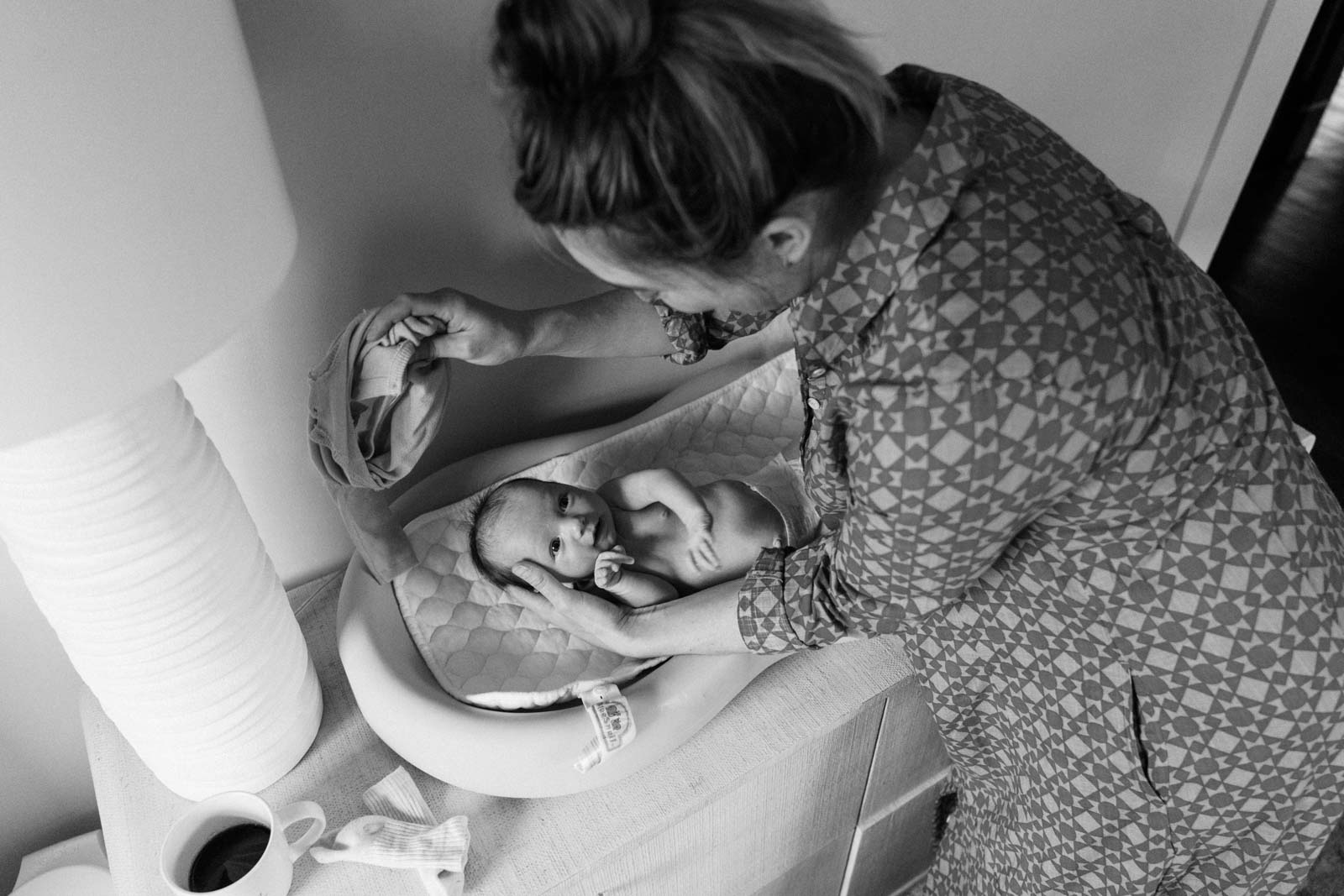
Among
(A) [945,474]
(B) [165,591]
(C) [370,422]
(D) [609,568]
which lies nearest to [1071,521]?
(A) [945,474]

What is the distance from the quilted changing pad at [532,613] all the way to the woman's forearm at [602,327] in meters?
0.19

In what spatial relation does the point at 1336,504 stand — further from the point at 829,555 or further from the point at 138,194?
the point at 138,194

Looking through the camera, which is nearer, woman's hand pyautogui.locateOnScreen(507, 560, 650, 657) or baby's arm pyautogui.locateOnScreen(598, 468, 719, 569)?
woman's hand pyautogui.locateOnScreen(507, 560, 650, 657)

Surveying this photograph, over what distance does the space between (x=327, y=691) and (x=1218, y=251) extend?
110 inches

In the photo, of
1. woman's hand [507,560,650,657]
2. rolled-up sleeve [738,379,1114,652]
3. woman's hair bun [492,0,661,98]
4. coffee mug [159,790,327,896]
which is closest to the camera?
woman's hair bun [492,0,661,98]

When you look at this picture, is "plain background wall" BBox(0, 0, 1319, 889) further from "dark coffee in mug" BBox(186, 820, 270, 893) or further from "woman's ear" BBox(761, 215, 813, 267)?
"dark coffee in mug" BBox(186, 820, 270, 893)

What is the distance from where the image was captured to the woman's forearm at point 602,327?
42.4 inches

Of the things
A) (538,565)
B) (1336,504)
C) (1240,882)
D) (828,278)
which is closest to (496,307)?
(538,565)

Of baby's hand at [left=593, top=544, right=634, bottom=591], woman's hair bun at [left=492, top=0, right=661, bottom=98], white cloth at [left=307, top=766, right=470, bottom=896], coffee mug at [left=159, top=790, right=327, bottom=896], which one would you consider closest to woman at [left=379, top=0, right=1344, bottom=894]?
woman's hair bun at [left=492, top=0, right=661, bottom=98]

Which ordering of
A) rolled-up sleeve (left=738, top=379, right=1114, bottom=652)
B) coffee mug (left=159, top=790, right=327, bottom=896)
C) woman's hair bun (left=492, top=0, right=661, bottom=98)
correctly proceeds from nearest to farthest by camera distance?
woman's hair bun (left=492, top=0, right=661, bottom=98)
rolled-up sleeve (left=738, top=379, right=1114, bottom=652)
coffee mug (left=159, top=790, right=327, bottom=896)

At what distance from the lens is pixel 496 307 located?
103cm

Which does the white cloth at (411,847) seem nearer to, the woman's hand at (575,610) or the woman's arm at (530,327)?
the woman's hand at (575,610)

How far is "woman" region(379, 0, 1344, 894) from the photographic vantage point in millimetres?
600

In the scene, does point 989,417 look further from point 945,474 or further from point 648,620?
point 648,620
